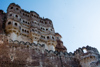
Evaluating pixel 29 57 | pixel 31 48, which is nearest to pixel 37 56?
pixel 29 57

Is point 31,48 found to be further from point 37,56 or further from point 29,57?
point 29,57

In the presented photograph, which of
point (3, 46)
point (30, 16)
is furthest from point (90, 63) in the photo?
Answer: point (30, 16)

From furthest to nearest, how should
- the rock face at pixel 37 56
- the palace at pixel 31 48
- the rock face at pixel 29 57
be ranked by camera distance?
1. the palace at pixel 31 48
2. the rock face at pixel 37 56
3. the rock face at pixel 29 57

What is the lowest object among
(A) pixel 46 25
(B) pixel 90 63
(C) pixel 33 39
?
(B) pixel 90 63

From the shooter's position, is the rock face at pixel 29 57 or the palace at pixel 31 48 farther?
the palace at pixel 31 48

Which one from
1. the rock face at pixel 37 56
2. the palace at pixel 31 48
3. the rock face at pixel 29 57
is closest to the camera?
the rock face at pixel 29 57

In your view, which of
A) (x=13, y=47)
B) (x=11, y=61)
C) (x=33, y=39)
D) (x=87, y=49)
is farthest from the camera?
(x=33, y=39)

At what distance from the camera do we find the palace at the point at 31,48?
68.5 ft

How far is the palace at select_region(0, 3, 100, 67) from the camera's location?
2089 centimetres

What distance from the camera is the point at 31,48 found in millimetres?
23844

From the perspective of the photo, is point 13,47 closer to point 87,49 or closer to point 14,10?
point 87,49

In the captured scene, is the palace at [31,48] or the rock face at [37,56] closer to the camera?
the rock face at [37,56]

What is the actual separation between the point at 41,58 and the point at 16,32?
43.5ft

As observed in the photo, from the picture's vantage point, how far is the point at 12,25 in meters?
32.7
